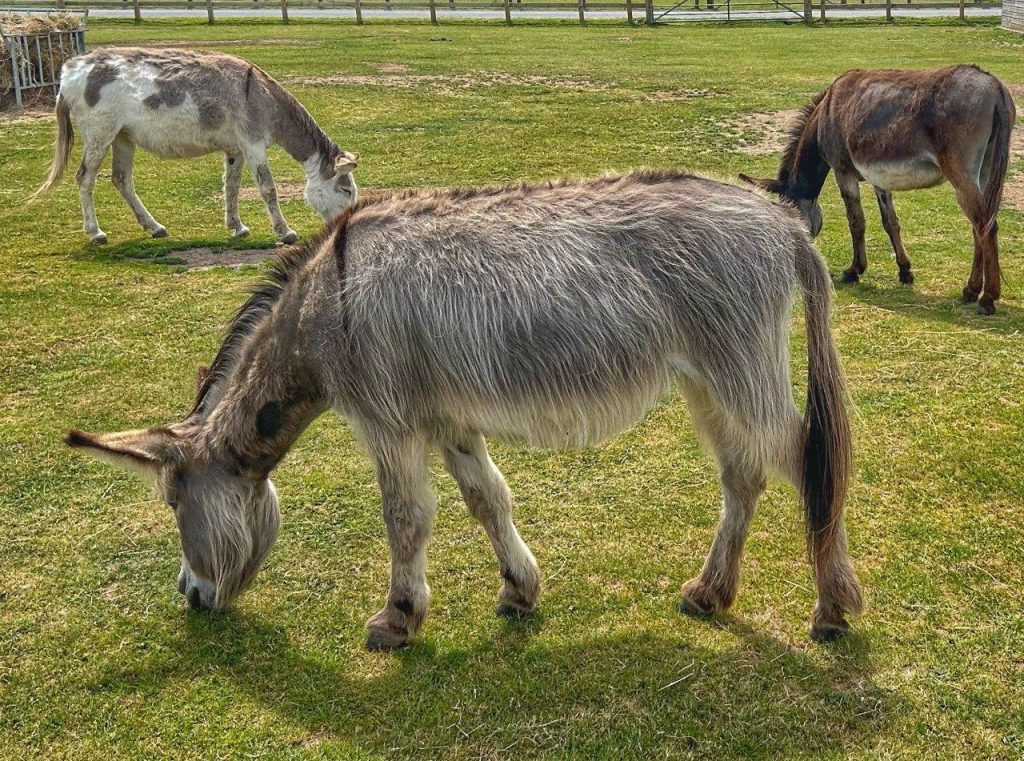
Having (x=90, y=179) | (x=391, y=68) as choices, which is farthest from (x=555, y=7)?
(x=90, y=179)

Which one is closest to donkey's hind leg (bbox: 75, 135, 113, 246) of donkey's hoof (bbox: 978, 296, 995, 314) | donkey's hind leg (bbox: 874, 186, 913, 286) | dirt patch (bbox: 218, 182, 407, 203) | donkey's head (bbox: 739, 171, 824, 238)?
dirt patch (bbox: 218, 182, 407, 203)

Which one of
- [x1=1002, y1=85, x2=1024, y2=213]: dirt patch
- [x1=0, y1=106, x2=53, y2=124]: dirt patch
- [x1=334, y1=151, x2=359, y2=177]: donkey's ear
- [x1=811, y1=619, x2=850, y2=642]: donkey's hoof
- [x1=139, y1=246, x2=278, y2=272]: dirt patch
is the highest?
[x1=0, y1=106, x2=53, y2=124]: dirt patch

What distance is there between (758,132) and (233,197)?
8402 millimetres

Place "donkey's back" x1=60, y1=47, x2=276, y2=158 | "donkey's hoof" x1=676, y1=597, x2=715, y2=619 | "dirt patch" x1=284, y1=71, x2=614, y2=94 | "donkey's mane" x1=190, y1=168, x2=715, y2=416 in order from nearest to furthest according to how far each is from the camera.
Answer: "donkey's mane" x1=190, y1=168, x2=715, y2=416, "donkey's hoof" x1=676, y1=597, x2=715, y2=619, "donkey's back" x1=60, y1=47, x2=276, y2=158, "dirt patch" x1=284, y1=71, x2=614, y2=94

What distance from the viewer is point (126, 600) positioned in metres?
4.45

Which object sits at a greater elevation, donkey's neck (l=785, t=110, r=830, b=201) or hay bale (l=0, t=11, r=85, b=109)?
hay bale (l=0, t=11, r=85, b=109)

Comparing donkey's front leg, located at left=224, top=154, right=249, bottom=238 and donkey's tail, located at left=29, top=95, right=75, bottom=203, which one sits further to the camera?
donkey's front leg, located at left=224, top=154, right=249, bottom=238

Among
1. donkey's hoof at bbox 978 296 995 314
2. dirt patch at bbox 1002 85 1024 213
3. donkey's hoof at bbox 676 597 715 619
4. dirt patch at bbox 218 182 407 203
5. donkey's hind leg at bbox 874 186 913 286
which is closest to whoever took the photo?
donkey's hoof at bbox 676 597 715 619

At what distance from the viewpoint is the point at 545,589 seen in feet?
14.8

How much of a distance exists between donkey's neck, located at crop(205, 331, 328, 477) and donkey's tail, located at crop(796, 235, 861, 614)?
6.73 feet

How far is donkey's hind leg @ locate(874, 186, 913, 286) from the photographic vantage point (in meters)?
8.64

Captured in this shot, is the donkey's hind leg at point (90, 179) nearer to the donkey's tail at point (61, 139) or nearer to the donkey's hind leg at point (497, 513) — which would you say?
the donkey's tail at point (61, 139)

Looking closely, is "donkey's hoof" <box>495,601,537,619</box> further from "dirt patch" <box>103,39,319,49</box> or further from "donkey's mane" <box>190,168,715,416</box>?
"dirt patch" <box>103,39,319,49</box>

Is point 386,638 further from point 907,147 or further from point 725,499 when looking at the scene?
point 907,147
